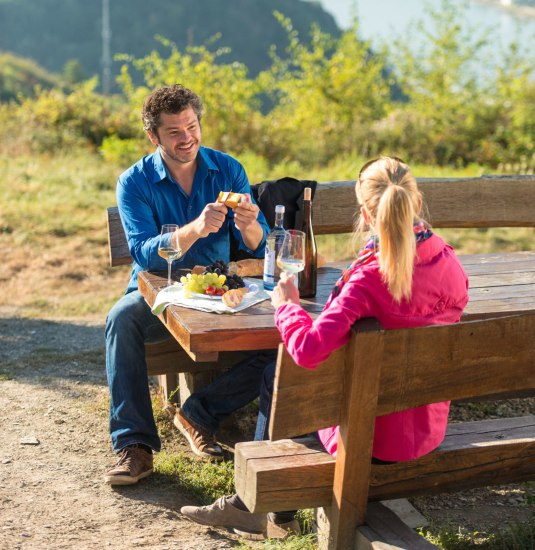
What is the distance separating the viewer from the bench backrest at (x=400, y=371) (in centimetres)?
241

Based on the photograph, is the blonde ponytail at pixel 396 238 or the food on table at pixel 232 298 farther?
the food on table at pixel 232 298

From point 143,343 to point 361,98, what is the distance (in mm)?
12063

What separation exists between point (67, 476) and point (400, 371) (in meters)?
1.79

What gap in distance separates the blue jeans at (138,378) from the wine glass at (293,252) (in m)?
0.81

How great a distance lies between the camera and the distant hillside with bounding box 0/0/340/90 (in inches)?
2864

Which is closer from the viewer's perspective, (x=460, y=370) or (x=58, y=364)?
(x=460, y=370)

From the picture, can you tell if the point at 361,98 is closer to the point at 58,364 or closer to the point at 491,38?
the point at 491,38

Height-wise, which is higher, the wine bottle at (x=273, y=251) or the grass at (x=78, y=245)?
the wine bottle at (x=273, y=251)

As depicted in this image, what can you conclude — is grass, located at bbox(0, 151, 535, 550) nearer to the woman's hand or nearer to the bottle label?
the bottle label

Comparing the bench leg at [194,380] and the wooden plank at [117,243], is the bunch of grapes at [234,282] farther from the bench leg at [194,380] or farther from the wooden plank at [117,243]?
the wooden plank at [117,243]

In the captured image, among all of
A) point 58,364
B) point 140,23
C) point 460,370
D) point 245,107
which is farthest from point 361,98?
point 140,23

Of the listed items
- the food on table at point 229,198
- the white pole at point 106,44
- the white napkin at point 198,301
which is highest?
the white pole at point 106,44

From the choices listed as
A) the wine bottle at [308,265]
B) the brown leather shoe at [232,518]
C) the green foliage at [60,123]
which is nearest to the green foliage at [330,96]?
the green foliage at [60,123]

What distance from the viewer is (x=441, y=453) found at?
2.79 meters
